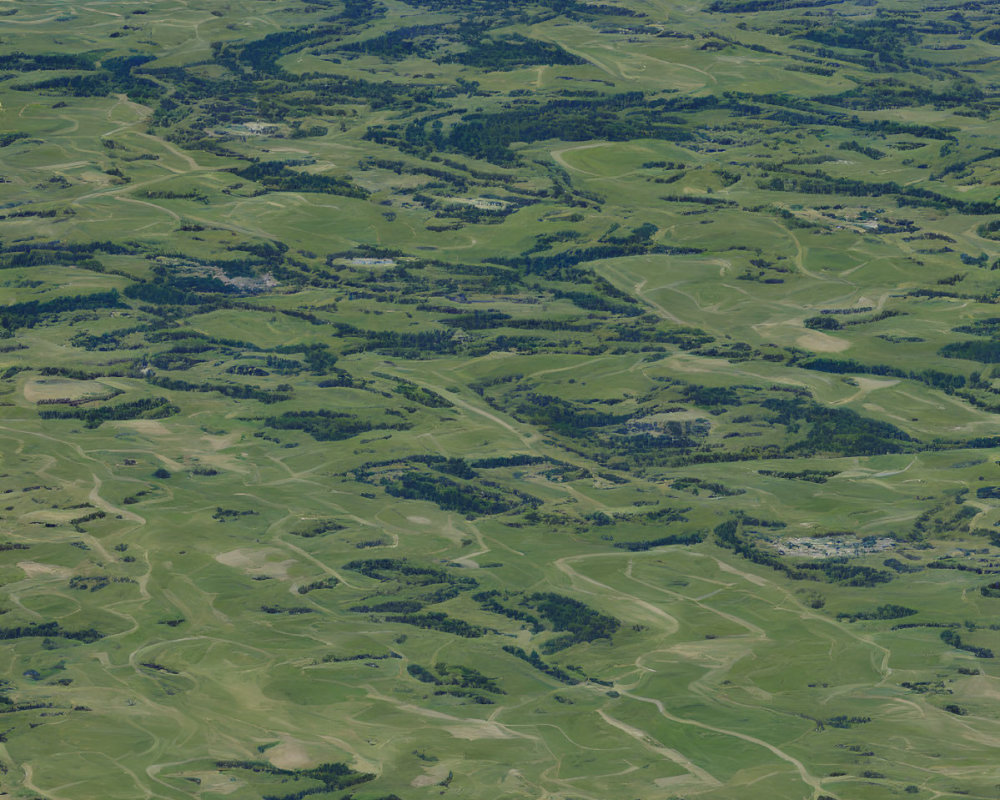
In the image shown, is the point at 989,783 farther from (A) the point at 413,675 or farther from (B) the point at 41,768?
(B) the point at 41,768

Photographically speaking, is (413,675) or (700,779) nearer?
Answer: (700,779)

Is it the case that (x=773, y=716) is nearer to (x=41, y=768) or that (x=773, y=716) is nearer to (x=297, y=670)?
(x=297, y=670)

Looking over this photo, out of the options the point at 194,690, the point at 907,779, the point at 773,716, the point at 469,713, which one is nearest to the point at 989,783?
the point at 907,779

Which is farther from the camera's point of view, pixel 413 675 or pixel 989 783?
pixel 413 675

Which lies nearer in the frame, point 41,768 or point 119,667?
point 41,768

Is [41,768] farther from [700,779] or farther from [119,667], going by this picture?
[700,779]

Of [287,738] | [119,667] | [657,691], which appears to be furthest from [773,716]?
[119,667]

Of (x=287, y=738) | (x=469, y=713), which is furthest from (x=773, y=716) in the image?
(x=287, y=738)
